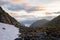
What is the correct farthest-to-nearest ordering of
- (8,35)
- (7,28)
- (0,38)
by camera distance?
(7,28), (8,35), (0,38)

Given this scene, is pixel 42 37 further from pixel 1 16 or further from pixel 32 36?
pixel 1 16

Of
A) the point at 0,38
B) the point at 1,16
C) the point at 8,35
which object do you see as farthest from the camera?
the point at 1,16

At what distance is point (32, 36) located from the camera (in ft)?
164

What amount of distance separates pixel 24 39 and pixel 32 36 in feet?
8.45

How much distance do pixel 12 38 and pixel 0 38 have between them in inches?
121

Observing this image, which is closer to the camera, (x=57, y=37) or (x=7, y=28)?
(x=57, y=37)

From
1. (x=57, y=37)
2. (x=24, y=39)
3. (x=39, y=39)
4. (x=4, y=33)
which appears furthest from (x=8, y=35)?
(x=57, y=37)

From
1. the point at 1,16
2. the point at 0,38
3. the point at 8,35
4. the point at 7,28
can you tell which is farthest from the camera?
the point at 1,16

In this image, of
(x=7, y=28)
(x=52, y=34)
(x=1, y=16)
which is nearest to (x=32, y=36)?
(x=52, y=34)

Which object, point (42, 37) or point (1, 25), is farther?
point (1, 25)

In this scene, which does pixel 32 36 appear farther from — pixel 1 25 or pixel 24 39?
pixel 1 25

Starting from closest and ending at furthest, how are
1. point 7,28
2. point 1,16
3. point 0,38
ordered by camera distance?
1. point 0,38
2. point 7,28
3. point 1,16

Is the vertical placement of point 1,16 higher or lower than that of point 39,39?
higher

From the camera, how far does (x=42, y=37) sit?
48781 millimetres
